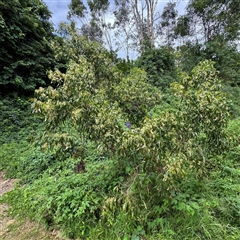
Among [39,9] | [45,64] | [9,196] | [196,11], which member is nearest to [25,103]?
[45,64]

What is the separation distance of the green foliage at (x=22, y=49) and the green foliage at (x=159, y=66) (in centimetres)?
384

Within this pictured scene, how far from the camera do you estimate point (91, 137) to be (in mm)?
1730

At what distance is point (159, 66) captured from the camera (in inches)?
267

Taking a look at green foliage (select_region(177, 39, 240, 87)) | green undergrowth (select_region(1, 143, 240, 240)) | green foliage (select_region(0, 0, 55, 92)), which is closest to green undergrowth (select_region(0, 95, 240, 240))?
green undergrowth (select_region(1, 143, 240, 240))

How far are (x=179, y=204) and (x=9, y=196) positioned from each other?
7.89 feet

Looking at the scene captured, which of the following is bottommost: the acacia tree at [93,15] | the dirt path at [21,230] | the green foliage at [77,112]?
the dirt path at [21,230]

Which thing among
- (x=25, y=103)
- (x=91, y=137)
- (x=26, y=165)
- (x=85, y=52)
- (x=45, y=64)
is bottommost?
(x=26, y=165)

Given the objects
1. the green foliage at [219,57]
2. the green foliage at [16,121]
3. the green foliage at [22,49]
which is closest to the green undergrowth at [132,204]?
the green foliage at [16,121]

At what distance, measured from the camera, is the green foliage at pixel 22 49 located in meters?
5.31

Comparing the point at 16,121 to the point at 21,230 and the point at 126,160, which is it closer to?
the point at 21,230

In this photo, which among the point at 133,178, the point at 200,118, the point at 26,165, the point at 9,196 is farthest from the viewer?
the point at 26,165

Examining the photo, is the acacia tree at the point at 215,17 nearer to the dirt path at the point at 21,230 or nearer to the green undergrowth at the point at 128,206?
the green undergrowth at the point at 128,206

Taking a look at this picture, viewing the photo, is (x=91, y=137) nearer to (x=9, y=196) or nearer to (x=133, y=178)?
(x=133, y=178)

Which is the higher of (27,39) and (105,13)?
(105,13)
